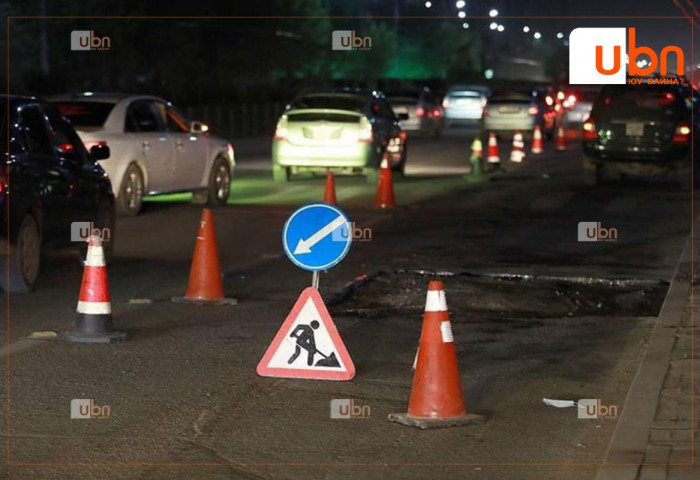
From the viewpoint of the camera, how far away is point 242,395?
892cm

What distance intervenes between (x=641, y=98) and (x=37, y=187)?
14.8m

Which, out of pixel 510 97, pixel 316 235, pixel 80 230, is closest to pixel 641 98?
pixel 80 230

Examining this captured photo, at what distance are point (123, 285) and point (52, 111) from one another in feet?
5.63

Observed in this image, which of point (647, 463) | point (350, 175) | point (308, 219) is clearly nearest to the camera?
point (647, 463)

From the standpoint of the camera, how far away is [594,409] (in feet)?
28.3

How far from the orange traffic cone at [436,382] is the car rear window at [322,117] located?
16791 mm

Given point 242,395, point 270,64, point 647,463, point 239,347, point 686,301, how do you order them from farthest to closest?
point 270,64 → point 686,301 → point 239,347 → point 242,395 → point 647,463

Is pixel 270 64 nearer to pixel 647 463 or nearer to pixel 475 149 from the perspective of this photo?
pixel 475 149

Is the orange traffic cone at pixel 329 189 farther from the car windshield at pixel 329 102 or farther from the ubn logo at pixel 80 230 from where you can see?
the car windshield at pixel 329 102

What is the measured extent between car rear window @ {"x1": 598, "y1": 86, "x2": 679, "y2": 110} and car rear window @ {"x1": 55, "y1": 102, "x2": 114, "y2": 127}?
9623mm

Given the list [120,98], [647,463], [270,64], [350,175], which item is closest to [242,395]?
[647,463]

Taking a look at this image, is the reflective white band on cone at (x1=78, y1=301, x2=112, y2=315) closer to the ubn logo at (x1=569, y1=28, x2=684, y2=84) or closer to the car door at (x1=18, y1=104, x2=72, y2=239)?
the car door at (x1=18, y1=104, x2=72, y2=239)

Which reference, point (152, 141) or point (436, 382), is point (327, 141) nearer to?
point (152, 141)

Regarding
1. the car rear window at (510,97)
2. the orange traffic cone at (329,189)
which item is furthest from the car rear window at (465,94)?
the orange traffic cone at (329,189)
